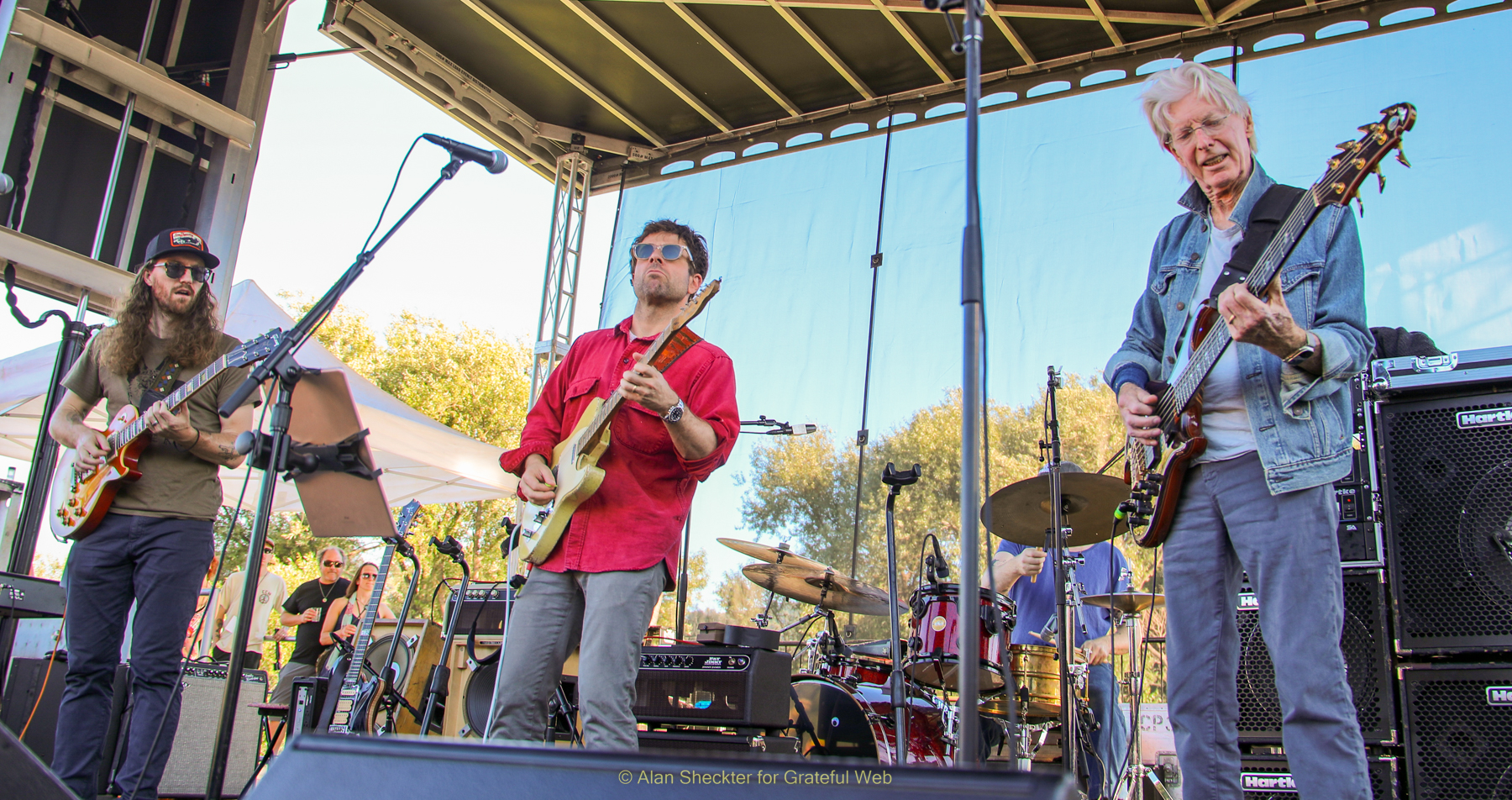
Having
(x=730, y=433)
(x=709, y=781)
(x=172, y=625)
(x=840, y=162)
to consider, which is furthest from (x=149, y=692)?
(x=840, y=162)

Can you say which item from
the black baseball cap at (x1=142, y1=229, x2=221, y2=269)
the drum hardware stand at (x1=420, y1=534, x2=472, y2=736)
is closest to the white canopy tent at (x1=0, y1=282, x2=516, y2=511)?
the drum hardware stand at (x1=420, y1=534, x2=472, y2=736)

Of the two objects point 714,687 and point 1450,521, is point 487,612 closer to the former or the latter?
point 714,687

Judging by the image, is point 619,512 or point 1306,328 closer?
point 1306,328

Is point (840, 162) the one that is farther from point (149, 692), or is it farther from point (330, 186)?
point (330, 186)

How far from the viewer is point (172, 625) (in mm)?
3086

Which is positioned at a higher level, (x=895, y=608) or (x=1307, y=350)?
(x=1307, y=350)

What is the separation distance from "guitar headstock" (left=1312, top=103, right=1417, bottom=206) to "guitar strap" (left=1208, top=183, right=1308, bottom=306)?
0.42 feet

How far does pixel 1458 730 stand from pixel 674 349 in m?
2.42

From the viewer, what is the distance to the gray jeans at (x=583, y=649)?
2.44 m

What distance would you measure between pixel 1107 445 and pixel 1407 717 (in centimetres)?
412

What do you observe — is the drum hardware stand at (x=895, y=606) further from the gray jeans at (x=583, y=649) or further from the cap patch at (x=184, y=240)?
the cap patch at (x=184, y=240)

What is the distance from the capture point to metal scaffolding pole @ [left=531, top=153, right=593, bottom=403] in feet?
26.6

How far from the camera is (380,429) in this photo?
704 cm

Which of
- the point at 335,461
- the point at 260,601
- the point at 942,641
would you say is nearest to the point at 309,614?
the point at 260,601
